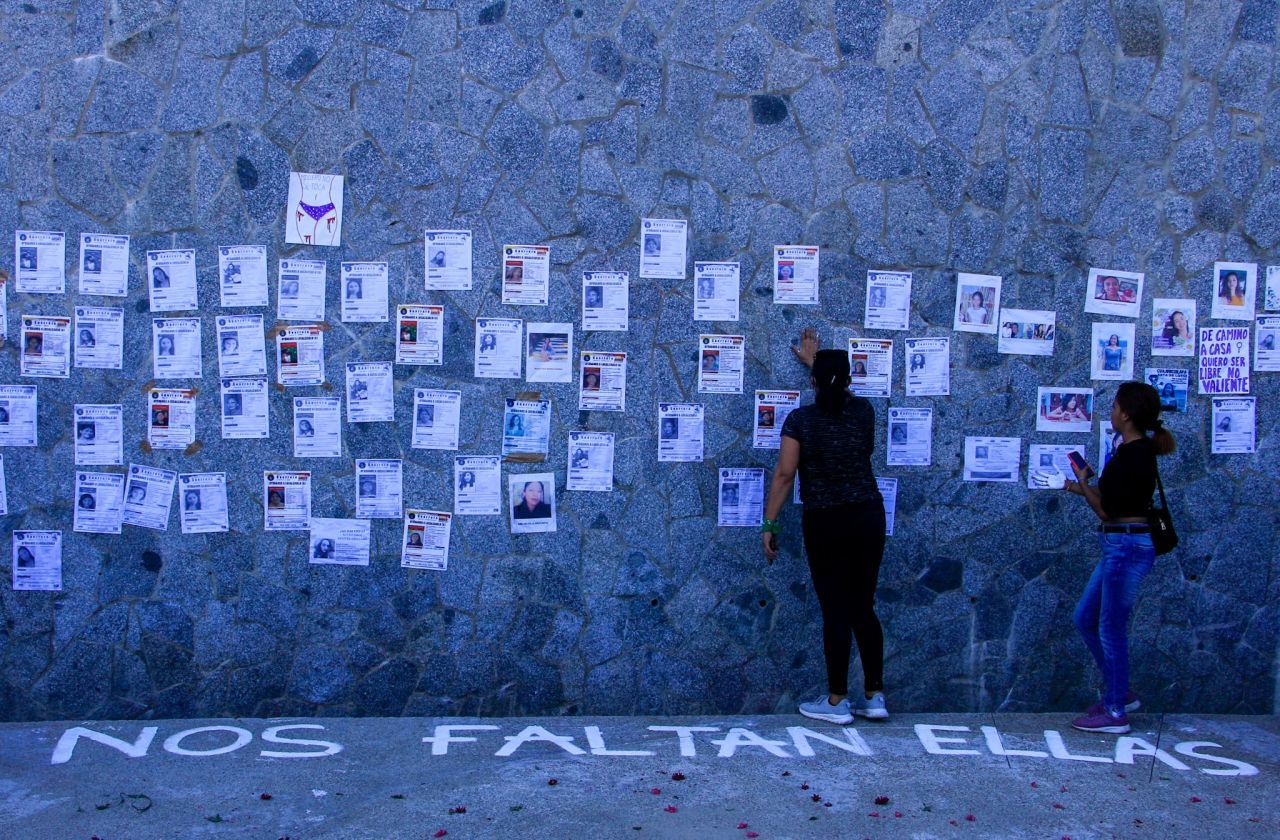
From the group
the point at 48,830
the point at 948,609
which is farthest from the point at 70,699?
the point at 948,609

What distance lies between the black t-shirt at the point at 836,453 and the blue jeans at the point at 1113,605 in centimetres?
110

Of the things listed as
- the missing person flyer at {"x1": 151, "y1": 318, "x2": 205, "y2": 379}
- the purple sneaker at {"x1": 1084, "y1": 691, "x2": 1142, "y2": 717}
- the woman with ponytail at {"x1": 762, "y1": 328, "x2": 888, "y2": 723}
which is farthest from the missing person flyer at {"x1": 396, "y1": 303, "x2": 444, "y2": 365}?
the purple sneaker at {"x1": 1084, "y1": 691, "x2": 1142, "y2": 717}

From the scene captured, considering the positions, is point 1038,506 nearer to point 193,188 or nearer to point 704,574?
point 704,574

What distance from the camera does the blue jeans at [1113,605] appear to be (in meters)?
5.45

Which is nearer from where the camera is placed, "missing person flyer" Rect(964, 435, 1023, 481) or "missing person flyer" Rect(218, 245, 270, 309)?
"missing person flyer" Rect(218, 245, 270, 309)

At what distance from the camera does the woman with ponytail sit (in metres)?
5.49

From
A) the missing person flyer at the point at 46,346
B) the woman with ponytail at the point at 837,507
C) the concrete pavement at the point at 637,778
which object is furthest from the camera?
the missing person flyer at the point at 46,346

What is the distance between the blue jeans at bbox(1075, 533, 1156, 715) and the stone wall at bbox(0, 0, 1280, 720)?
360mm

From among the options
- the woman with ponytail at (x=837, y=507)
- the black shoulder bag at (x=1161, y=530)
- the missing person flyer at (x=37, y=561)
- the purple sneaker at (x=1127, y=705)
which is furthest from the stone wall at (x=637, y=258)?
the black shoulder bag at (x=1161, y=530)

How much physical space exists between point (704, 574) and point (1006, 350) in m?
1.88

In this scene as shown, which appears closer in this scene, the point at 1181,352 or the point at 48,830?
the point at 48,830

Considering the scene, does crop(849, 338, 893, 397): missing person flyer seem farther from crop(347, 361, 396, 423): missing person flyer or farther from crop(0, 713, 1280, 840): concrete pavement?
crop(347, 361, 396, 423): missing person flyer

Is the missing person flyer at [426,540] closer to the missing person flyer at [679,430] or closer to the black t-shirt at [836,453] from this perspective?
the missing person flyer at [679,430]

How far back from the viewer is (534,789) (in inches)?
192
